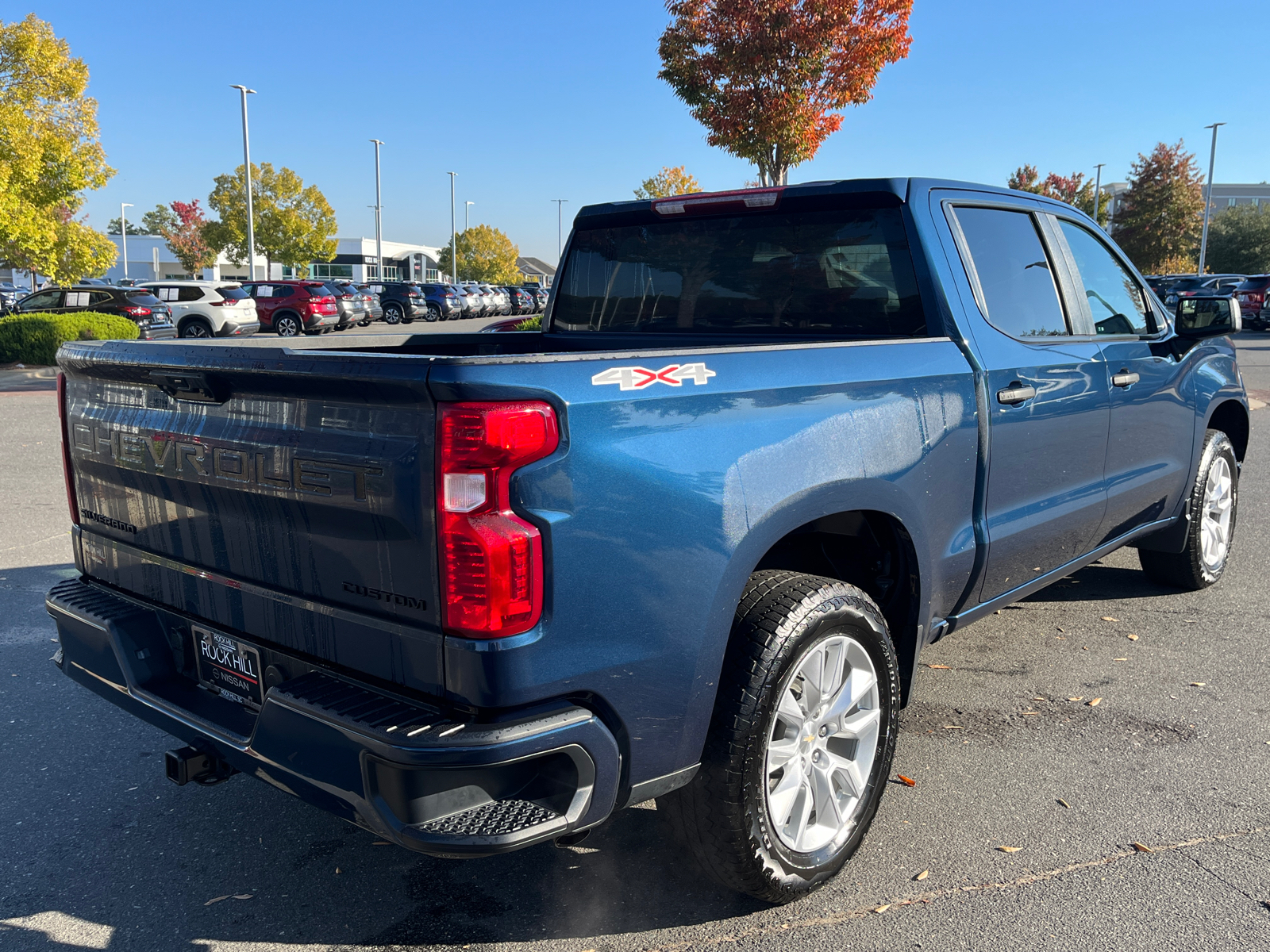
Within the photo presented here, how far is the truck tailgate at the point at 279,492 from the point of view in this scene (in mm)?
2090

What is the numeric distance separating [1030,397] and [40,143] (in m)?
24.3

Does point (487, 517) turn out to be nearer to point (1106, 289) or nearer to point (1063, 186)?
point (1106, 289)

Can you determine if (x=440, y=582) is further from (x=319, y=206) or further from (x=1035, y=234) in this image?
(x=319, y=206)

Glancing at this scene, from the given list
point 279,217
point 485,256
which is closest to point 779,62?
point 279,217

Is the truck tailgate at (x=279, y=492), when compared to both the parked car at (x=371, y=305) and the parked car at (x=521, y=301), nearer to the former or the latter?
the parked car at (x=371, y=305)

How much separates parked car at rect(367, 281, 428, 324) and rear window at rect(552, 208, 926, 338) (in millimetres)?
40282

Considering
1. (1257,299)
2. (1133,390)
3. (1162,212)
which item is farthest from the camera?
(1162,212)

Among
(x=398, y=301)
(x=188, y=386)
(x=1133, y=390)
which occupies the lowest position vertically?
(x=1133, y=390)

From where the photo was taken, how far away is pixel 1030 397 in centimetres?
352

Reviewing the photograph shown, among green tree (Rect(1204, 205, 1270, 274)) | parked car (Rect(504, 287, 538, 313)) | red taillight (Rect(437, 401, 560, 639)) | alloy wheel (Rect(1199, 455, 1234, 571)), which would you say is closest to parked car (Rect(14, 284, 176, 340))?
alloy wheel (Rect(1199, 455, 1234, 571))

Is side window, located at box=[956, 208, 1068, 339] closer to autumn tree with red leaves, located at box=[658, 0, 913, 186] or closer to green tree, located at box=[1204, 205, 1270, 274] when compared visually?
autumn tree with red leaves, located at box=[658, 0, 913, 186]

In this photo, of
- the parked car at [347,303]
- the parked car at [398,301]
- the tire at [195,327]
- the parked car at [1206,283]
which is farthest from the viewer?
the parked car at [398,301]

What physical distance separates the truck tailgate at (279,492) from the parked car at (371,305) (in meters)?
34.8

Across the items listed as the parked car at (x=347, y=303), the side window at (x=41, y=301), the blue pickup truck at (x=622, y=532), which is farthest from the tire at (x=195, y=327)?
the blue pickup truck at (x=622, y=532)
